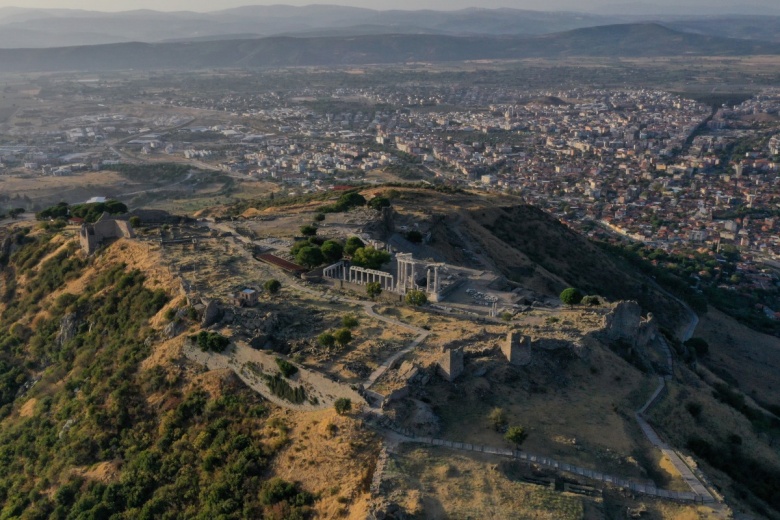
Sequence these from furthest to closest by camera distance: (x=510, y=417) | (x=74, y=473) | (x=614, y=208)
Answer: (x=614, y=208) → (x=74, y=473) → (x=510, y=417)

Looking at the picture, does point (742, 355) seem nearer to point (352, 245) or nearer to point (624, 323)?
point (624, 323)

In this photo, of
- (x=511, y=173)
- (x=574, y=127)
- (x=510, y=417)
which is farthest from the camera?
(x=574, y=127)

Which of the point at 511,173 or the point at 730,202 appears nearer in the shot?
the point at 730,202

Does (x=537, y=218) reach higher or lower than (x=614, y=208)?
higher

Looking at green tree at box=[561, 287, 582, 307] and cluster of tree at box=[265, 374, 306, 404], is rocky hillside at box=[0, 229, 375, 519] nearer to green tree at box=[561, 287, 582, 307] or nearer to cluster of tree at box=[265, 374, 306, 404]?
cluster of tree at box=[265, 374, 306, 404]

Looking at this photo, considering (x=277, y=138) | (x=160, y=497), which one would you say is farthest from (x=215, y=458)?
(x=277, y=138)

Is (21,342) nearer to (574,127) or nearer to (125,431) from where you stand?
(125,431)

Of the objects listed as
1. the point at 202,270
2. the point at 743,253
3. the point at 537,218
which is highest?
the point at 202,270
